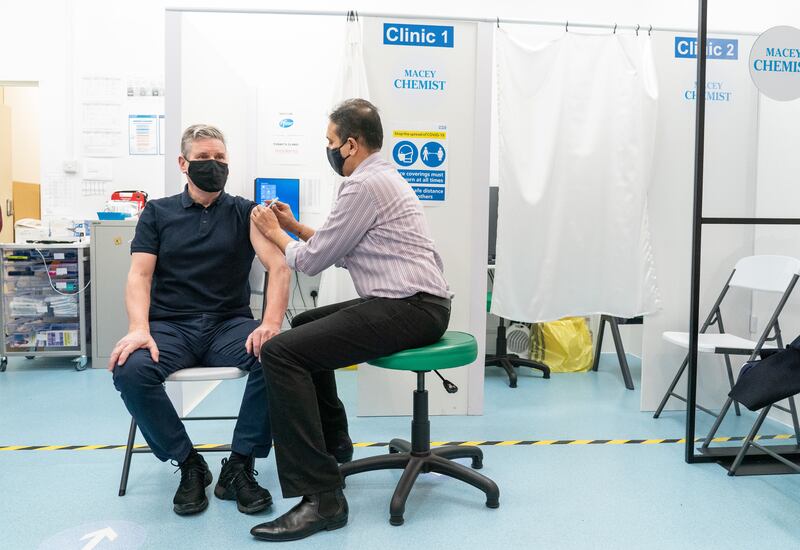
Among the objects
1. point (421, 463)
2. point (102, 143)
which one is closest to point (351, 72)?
point (421, 463)

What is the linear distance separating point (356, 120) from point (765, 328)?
7.00ft

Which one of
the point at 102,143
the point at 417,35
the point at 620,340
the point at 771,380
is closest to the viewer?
the point at 771,380

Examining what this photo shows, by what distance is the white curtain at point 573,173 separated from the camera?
3230mm

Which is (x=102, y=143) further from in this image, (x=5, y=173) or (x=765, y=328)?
(x=765, y=328)

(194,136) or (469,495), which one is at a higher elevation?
(194,136)

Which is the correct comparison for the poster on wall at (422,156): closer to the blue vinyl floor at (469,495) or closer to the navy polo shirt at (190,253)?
the navy polo shirt at (190,253)

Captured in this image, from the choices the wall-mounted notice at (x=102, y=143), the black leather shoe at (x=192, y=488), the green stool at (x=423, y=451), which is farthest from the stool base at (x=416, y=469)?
the wall-mounted notice at (x=102, y=143)

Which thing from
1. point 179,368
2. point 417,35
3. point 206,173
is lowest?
point 179,368

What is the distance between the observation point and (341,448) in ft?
8.23

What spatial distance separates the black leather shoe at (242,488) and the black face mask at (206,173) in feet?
3.38

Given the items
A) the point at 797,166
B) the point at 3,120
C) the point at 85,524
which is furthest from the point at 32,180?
the point at 797,166

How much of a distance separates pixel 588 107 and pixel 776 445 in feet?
6.07

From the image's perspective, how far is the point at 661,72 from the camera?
3.26 metres

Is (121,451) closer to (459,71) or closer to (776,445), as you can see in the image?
(459,71)
